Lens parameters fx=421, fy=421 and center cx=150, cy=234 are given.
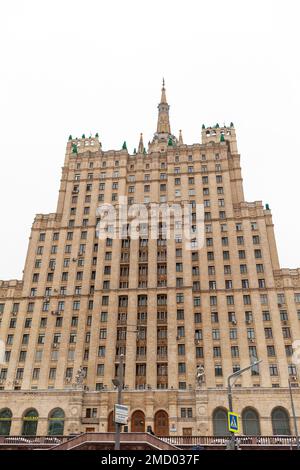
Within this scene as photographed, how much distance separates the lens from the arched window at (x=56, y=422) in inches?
2267

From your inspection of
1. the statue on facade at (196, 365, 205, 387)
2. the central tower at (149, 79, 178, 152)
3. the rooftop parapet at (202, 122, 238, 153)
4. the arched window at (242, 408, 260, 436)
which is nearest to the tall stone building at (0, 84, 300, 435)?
the arched window at (242, 408, 260, 436)

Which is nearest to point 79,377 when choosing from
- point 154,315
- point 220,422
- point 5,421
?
point 5,421

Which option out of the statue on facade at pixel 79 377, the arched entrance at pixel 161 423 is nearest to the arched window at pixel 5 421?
the statue on facade at pixel 79 377

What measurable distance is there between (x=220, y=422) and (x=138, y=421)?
11.2m

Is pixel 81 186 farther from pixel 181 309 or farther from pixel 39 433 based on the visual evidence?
pixel 39 433

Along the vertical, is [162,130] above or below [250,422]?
above

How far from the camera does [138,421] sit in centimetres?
5825

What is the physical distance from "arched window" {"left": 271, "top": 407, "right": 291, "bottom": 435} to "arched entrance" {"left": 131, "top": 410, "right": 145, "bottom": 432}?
17.6m

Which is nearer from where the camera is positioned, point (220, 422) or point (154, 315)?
point (220, 422)

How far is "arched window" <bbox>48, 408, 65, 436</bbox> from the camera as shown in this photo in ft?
189

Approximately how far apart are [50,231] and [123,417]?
57.3m

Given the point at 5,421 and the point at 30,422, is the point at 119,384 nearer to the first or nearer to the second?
the point at 30,422

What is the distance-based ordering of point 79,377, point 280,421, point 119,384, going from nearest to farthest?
point 119,384
point 280,421
point 79,377

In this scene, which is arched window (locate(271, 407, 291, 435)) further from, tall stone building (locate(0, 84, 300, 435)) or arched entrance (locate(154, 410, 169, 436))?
arched entrance (locate(154, 410, 169, 436))
